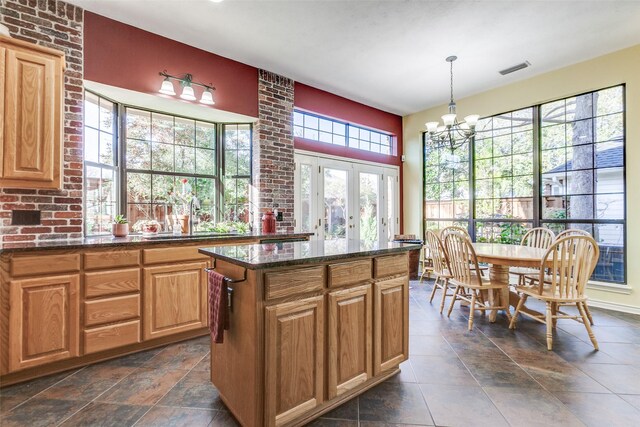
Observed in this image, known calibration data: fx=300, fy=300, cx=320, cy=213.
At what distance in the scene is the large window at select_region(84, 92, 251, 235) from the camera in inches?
120

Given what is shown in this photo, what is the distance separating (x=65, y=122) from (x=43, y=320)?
5.51 feet

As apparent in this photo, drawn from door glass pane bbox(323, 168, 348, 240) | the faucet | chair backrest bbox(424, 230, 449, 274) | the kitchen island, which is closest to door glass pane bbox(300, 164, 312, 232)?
door glass pane bbox(323, 168, 348, 240)

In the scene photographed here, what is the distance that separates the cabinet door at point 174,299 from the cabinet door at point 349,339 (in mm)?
1601

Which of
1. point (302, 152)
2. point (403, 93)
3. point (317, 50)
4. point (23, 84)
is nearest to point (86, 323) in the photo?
point (23, 84)

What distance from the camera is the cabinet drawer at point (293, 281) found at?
146 cm

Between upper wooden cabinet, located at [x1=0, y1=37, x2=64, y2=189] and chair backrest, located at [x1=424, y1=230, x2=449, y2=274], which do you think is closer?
upper wooden cabinet, located at [x1=0, y1=37, x2=64, y2=189]

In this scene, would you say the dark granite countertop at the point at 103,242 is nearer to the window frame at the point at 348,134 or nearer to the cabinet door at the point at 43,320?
the cabinet door at the point at 43,320

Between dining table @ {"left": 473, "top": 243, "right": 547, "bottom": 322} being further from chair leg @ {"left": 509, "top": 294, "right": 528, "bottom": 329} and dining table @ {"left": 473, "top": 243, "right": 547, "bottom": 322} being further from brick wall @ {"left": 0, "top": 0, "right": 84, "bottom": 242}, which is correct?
brick wall @ {"left": 0, "top": 0, "right": 84, "bottom": 242}

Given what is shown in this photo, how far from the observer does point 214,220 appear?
3.88 meters

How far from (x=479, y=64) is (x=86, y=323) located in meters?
5.00

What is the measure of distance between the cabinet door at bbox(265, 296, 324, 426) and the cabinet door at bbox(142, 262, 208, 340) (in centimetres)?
158

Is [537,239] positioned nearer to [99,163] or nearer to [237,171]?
[237,171]

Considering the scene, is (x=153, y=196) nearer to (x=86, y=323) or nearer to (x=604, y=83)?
(x=86, y=323)

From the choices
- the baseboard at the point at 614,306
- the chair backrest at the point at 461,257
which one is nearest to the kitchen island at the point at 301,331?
the chair backrest at the point at 461,257
